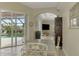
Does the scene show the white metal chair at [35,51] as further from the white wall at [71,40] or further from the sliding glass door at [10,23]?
the sliding glass door at [10,23]

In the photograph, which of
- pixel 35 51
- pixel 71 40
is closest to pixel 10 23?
pixel 35 51

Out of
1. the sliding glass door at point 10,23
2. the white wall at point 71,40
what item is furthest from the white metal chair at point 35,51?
the sliding glass door at point 10,23

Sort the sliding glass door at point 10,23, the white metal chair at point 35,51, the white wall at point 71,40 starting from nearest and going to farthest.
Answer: the white wall at point 71,40
the white metal chair at point 35,51
the sliding glass door at point 10,23

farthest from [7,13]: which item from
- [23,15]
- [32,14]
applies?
[32,14]

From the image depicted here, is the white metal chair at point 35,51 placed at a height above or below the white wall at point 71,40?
below

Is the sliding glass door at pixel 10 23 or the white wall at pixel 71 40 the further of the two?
the sliding glass door at pixel 10 23

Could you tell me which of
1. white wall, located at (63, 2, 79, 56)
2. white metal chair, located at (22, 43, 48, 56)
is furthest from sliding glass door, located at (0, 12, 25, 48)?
white wall, located at (63, 2, 79, 56)

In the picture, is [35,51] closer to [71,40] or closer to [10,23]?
[71,40]

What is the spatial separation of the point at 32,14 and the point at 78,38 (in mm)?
3287

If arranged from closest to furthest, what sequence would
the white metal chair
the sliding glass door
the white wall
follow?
the white wall < the white metal chair < the sliding glass door

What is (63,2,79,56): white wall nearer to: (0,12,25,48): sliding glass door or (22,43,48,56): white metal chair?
(22,43,48,56): white metal chair

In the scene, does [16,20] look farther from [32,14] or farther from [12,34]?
[12,34]

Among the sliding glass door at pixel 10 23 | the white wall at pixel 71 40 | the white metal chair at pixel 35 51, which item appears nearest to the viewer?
the white wall at pixel 71 40

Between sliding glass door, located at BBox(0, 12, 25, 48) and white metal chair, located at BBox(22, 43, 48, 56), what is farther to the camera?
sliding glass door, located at BBox(0, 12, 25, 48)
